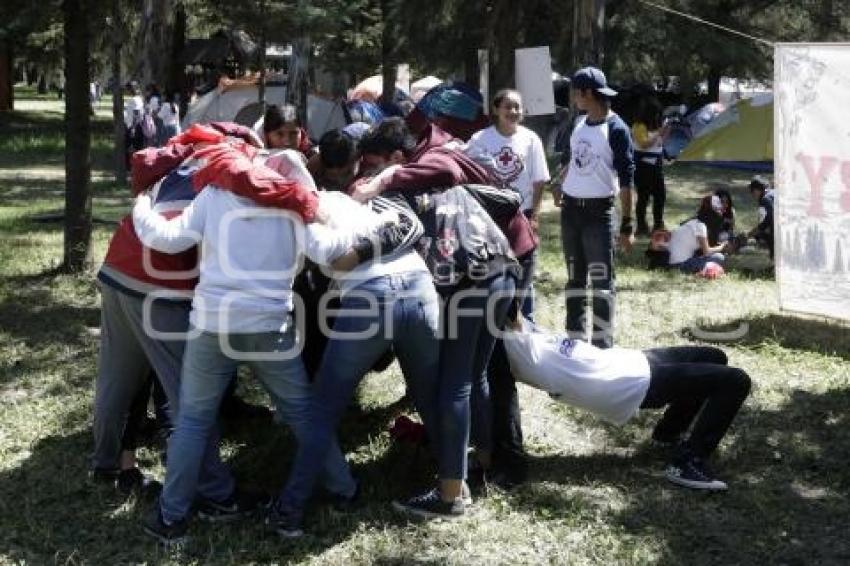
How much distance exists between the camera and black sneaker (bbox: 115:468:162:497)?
421cm

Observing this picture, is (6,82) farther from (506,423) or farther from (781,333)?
(506,423)

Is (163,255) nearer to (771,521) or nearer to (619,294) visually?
(771,521)

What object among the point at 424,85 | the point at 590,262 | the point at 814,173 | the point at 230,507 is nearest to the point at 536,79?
the point at 814,173

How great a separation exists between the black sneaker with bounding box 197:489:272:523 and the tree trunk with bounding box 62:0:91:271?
15.3ft

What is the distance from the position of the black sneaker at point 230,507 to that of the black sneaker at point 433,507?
1.89ft

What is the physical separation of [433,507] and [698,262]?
19.1 feet

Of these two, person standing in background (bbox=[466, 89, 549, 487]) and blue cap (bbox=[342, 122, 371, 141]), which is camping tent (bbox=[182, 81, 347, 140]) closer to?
person standing in background (bbox=[466, 89, 549, 487])

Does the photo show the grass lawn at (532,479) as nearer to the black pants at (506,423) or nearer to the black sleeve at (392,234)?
the black pants at (506,423)

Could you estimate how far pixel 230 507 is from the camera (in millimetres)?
4051

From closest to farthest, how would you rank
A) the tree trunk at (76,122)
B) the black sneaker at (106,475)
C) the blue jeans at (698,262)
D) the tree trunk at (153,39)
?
the black sneaker at (106,475), the tree trunk at (76,122), the blue jeans at (698,262), the tree trunk at (153,39)

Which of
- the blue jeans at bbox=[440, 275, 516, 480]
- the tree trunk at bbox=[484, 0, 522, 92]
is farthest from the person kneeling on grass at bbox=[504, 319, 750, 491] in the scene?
the tree trunk at bbox=[484, 0, 522, 92]

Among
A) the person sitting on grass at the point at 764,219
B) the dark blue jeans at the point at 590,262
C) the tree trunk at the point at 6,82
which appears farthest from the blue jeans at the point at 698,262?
the tree trunk at the point at 6,82

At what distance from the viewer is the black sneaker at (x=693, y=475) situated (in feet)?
14.3

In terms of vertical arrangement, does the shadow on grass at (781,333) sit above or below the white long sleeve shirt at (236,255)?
below
